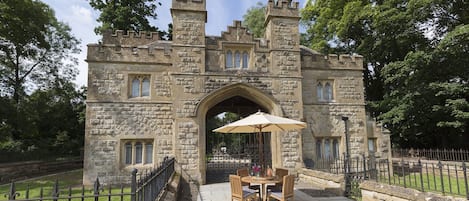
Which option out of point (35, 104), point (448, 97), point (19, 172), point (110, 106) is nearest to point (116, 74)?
point (110, 106)

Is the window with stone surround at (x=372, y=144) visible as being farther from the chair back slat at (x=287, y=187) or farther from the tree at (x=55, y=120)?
the tree at (x=55, y=120)

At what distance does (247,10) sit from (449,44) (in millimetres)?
20327

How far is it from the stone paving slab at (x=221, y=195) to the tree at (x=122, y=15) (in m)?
18.3

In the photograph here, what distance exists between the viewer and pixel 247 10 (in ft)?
101

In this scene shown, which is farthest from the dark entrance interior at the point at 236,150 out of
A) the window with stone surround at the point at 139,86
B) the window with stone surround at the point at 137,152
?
the window with stone surround at the point at 139,86

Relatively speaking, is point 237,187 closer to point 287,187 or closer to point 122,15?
point 287,187

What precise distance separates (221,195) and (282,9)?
8413mm

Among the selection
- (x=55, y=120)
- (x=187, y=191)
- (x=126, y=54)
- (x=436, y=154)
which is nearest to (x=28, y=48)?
(x=55, y=120)

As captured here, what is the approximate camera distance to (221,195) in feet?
27.5

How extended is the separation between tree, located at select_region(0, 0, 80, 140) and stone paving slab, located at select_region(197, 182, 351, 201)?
13.8m

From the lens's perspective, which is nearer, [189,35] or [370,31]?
[189,35]

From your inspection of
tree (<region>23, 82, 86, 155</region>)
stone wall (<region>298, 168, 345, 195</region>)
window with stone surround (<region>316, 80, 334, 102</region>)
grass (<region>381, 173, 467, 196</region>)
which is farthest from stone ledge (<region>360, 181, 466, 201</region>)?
tree (<region>23, 82, 86, 155</region>)

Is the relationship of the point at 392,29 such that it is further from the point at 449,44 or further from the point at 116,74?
the point at 116,74

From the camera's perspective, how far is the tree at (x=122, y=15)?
77.0 ft
